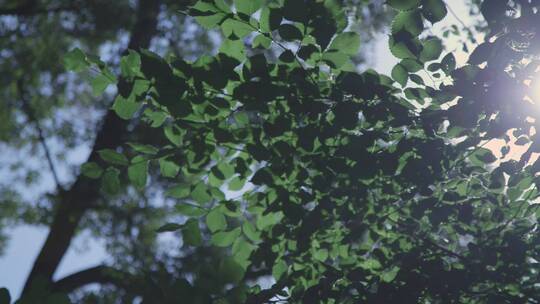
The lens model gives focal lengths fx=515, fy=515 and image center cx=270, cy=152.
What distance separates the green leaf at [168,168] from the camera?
295cm

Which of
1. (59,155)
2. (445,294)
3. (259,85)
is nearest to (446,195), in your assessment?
(445,294)

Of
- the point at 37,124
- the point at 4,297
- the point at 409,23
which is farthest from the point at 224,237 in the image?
the point at 37,124

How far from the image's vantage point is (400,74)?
2.51 meters

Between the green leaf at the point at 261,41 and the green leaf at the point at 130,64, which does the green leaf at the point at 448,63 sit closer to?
the green leaf at the point at 261,41

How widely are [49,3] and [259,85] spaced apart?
13.1 m

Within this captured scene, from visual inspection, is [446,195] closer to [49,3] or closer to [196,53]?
[196,53]

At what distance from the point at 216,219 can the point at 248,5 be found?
126 cm

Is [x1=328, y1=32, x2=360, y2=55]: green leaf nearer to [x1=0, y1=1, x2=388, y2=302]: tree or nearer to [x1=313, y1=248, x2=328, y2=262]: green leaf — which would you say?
[x1=313, y1=248, x2=328, y2=262]: green leaf

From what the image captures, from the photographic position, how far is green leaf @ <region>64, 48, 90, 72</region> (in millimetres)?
2365

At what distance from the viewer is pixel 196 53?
13.7m

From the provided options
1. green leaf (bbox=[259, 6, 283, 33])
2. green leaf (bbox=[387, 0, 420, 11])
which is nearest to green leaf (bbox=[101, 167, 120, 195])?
green leaf (bbox=[259, 6, 283, 33])

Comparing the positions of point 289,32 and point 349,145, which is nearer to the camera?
point 289,32

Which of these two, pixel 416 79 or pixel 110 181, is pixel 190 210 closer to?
pixel 110 181

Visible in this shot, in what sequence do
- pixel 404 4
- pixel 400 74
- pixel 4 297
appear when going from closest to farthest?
pixel 4 297 < pixel 404 4 < pixel 400 74
